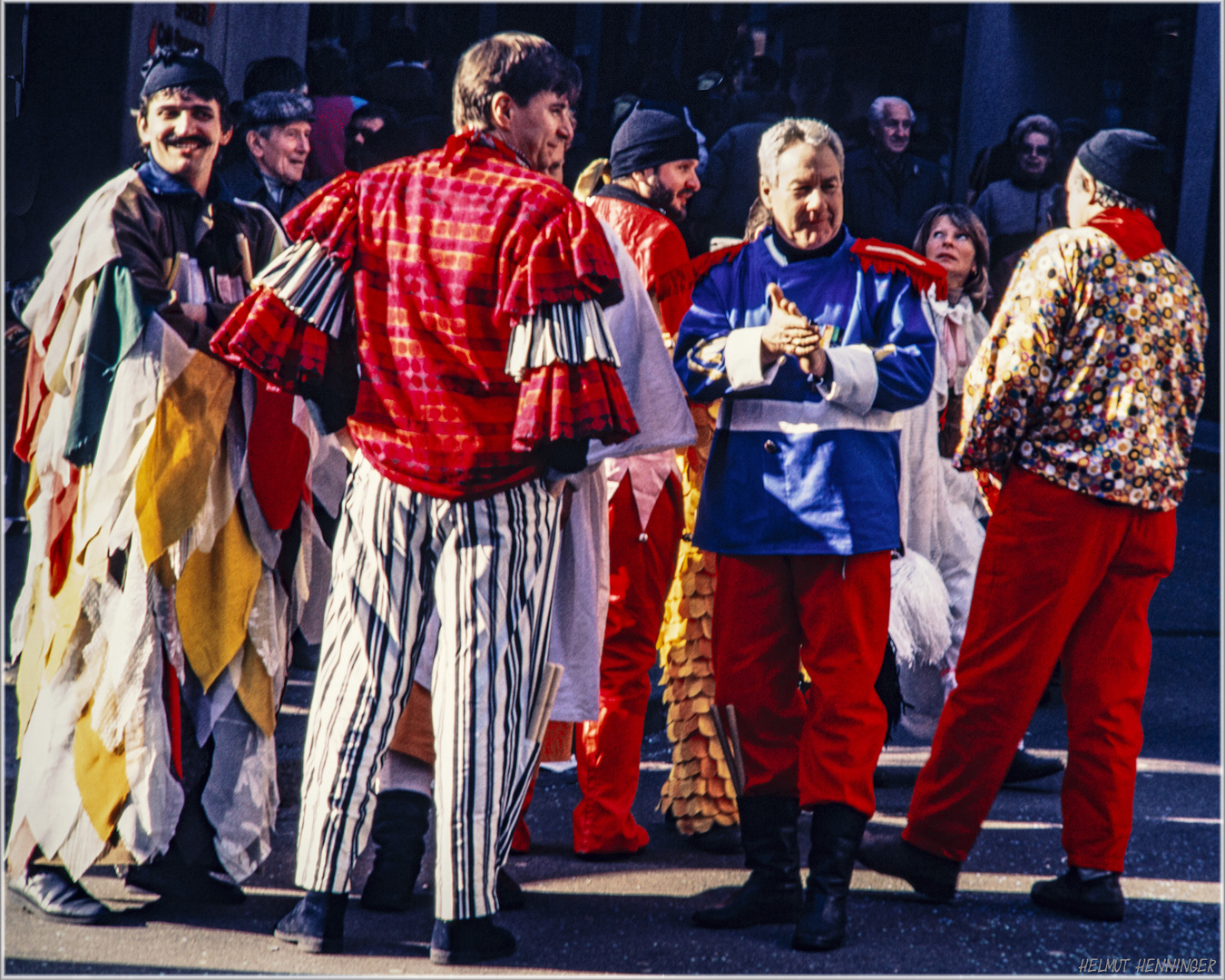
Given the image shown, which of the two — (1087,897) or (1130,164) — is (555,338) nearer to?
(1130,164)

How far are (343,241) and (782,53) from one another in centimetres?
628

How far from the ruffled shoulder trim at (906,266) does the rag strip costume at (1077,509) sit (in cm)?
24

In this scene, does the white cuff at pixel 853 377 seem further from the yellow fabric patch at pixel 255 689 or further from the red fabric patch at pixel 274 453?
the yellow fabric patch at pixel 255 689

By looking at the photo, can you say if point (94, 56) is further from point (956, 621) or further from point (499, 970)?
point (499, 970)

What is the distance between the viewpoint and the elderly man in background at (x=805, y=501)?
306 centimetres

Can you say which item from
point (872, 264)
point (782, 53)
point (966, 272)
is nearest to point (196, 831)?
point (872, 264)

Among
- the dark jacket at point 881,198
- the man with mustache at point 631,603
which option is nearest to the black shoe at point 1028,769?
the man with mustache at point 631,603

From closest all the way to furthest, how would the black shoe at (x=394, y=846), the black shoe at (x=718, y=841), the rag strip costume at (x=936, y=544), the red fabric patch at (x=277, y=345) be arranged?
the red fabric patch at (x=277, y=345) → the black shoe at (x=394, y=846) → the black shoe at (x=718, y=841) → the rag strip costume at (x=936, y=544)

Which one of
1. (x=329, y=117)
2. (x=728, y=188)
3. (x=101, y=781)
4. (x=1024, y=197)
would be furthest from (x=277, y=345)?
(x=1024, y=197)

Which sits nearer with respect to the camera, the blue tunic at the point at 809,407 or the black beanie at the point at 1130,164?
the blue tunic at the point at 809,407

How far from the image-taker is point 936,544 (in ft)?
14.6

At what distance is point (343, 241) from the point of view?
2832mm

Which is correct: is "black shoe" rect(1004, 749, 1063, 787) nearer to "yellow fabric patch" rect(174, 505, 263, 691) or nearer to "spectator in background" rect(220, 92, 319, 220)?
"yellow fabric patch" rect(174, 505, 263, 691)

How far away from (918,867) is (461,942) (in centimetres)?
116
